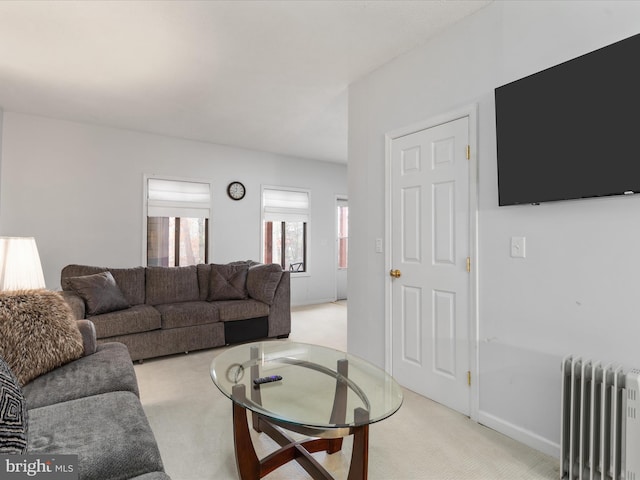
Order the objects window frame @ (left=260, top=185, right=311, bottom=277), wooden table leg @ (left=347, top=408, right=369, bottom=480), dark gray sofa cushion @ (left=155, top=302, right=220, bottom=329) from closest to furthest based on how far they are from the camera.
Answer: wooden table leg @ (left=347, top=408, right=369, bottom=480) < dark gray sofa cushion @ (left=155, top=302, right=220, bottom=329) < window frame @ (left=260, top=185, right=311, bottom=277)

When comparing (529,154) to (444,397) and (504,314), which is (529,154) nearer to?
(504,314)

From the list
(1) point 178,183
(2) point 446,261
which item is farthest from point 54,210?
(2) point 446,261

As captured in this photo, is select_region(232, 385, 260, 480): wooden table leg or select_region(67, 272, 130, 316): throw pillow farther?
select_region(67, 272, 130, 316): throw pillow

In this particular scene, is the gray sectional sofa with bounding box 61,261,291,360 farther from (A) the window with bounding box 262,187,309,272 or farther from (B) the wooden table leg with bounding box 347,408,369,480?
(B) the wooden table leg with bounding box 347,408,369,480

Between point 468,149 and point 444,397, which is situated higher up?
point 468,149

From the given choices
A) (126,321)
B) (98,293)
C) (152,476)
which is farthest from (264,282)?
(152,476)

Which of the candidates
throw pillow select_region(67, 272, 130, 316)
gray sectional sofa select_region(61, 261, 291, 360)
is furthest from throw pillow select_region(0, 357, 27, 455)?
throw pillow select_region(67, 272, 130, 316)

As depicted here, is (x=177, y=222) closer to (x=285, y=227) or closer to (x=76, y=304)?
(x=285, y=227)

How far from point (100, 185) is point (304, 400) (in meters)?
4.38

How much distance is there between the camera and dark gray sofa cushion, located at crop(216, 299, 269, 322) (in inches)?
154

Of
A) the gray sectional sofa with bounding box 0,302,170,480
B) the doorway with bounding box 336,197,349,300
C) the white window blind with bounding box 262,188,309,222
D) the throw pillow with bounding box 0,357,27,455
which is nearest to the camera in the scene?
the throw pillow with bounding box 0,357,27,455

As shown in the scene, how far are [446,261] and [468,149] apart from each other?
76 cm

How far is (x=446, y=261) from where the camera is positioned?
2.54m

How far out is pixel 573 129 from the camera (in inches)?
70.2
